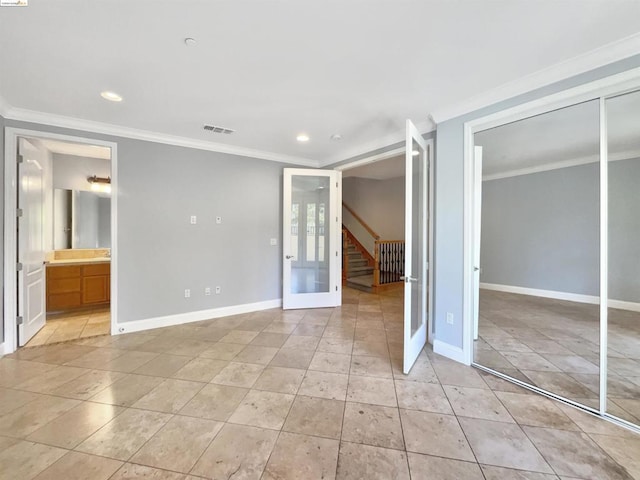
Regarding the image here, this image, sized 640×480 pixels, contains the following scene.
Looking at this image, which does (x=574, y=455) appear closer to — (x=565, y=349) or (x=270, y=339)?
(x=565, y=349)

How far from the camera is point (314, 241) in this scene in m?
4.65

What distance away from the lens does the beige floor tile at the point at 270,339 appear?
3086 millimetres

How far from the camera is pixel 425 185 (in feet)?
9.93

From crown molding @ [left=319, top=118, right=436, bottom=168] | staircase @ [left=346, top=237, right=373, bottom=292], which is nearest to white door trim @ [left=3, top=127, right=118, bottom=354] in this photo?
crown molding @ [left=319, top=118, right=436, bottom=168]

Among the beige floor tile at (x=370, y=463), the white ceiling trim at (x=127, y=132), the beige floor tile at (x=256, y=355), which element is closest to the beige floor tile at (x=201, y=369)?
the beige floor tile at (x=256, y=355)

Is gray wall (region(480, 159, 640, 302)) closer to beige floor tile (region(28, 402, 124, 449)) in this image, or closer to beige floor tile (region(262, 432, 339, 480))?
beige floor tile (region(262, 432, 339, 480))

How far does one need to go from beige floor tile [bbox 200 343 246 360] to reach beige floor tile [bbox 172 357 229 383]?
8 centimetres

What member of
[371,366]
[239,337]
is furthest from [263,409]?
[239,337]

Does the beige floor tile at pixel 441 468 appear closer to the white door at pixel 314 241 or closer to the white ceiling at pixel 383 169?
→ the white door at pixel 314 241

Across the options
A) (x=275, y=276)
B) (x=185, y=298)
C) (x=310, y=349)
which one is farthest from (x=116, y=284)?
(x=310, y=349)

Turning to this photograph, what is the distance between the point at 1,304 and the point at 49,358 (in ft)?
2.68

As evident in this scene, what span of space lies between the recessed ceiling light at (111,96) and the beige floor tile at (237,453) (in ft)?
9.98

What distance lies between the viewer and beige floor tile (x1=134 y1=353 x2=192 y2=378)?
2441 mm

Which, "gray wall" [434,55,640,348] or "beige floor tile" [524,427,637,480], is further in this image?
"gray wall" [434,55,640,348]
